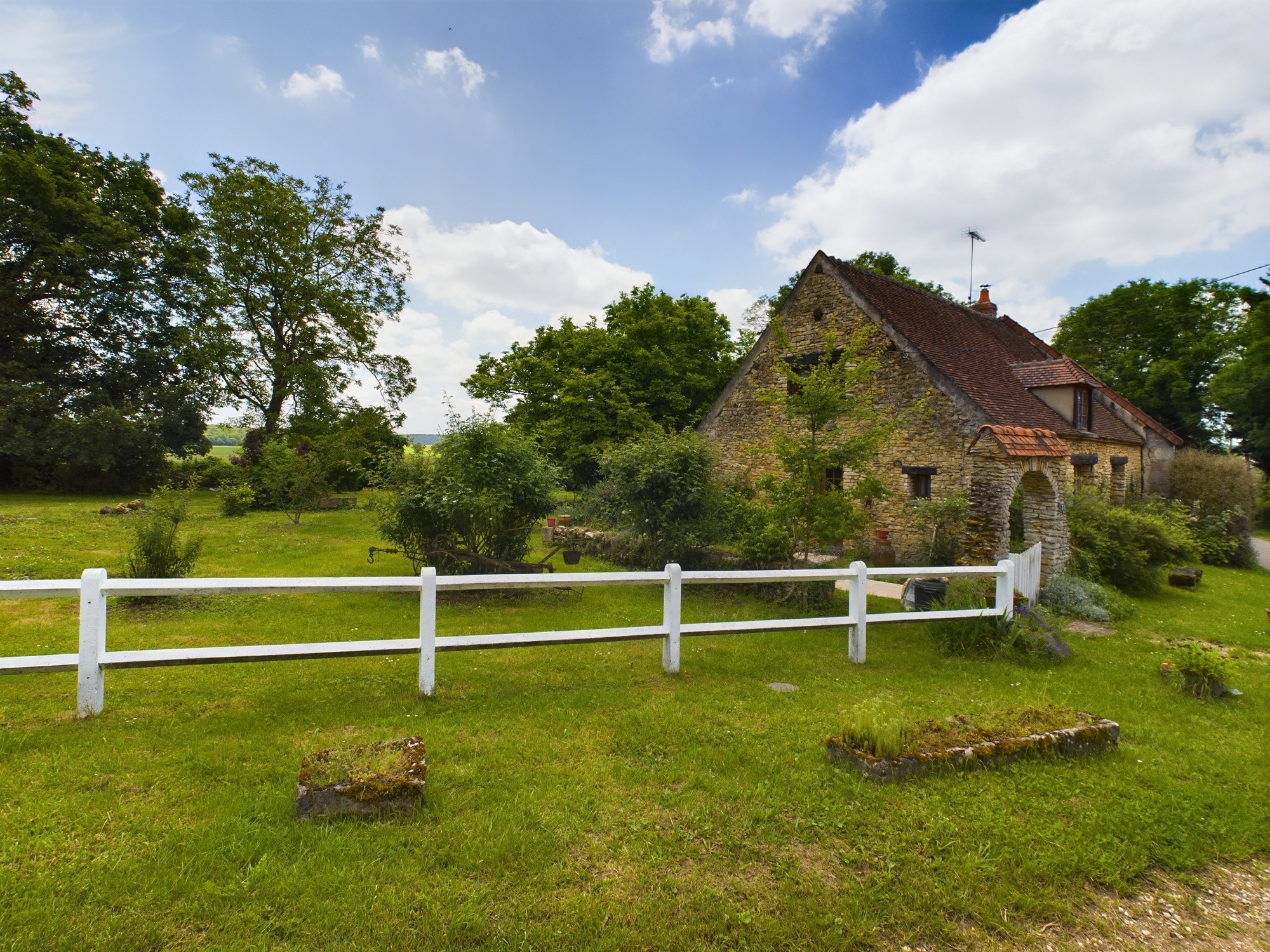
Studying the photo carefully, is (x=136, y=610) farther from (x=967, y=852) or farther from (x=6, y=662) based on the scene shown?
(x=967, y=852)

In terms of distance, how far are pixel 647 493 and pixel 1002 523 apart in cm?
646

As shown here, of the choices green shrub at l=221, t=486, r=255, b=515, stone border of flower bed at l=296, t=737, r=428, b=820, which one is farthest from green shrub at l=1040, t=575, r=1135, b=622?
green shrub at l=221, t=486, r=255, b=515

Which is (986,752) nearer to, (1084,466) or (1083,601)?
(1083,601)

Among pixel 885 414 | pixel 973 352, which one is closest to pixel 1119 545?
pixel 885 414

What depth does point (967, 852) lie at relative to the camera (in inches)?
127

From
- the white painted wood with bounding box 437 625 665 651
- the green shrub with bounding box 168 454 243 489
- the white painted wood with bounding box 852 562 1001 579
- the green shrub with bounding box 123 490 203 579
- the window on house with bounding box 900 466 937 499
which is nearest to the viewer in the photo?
the white painted wood with bounding box 437 625 665 651

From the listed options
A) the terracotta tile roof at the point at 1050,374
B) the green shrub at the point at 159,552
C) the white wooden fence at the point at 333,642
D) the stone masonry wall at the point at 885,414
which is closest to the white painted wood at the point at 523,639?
the white wooden fence at the point at 333,642

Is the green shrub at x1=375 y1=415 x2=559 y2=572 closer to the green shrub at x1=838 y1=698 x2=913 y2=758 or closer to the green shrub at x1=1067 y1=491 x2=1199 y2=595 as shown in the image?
the green shrub at x1=838 y1=698 x2=913 y2=758

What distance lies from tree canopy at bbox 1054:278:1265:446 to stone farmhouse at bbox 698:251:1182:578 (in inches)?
717

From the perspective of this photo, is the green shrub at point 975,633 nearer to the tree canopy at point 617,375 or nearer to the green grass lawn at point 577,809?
the green grass lawn at point 577,809

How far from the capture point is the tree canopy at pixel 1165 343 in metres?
33.7

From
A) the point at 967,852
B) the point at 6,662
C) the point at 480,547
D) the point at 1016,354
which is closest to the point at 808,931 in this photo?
the point at 967,852

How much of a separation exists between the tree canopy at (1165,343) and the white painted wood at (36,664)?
4485cm

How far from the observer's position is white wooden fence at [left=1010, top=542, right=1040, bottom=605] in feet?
30.7
